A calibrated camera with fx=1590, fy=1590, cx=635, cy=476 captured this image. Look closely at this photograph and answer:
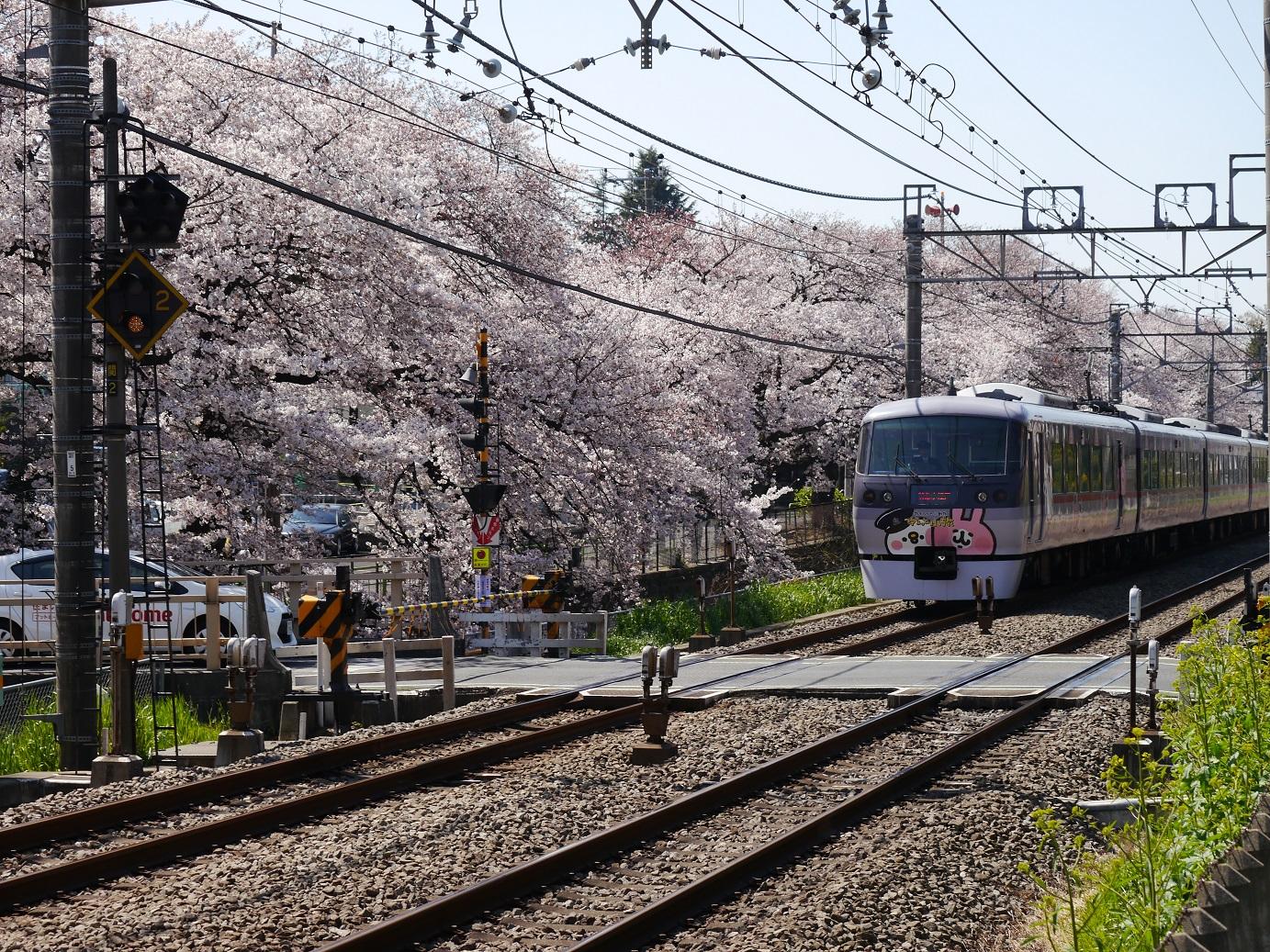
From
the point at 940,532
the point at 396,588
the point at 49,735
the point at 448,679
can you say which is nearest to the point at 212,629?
the point at 448,679

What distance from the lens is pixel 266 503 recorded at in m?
21.4

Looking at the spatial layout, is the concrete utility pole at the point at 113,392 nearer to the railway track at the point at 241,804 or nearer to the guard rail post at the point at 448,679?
the railway track at the point at 241,804

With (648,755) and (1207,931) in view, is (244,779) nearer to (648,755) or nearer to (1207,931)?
(648,755)

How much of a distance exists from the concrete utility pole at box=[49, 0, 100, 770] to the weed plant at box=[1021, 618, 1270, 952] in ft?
24.1

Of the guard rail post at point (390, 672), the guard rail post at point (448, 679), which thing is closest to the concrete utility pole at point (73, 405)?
the guard rail post at point (390, 672)

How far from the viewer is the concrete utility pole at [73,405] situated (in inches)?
470

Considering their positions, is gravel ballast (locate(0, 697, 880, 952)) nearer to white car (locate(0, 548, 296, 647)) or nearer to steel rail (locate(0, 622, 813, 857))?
steel rail (locate(0, 622, 813, 857))

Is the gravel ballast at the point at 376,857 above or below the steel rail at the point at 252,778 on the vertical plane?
Answer: below

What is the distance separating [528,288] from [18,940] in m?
21.8

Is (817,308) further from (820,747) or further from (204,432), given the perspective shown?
(820,747)

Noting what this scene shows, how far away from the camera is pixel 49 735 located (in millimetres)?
12789

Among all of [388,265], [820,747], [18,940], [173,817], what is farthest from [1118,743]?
[388,265]

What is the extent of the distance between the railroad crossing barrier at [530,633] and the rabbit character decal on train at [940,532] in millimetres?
4662

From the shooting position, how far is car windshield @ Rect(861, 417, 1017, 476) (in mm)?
22391
